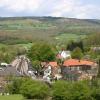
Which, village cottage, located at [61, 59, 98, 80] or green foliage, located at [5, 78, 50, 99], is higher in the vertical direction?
village cottage, located at [61, 59, 98, 80]

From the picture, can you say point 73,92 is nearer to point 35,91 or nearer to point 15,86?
Answer: point 35,91

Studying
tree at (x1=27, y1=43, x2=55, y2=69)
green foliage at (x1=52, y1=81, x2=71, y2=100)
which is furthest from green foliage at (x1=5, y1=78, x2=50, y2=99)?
tree at (x1=27, y1=43, x2=55, y2=69)

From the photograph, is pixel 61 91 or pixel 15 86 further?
pixel 15 86

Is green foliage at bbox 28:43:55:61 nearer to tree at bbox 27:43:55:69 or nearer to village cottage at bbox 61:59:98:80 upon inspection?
tree at bbox 27:43:55:69

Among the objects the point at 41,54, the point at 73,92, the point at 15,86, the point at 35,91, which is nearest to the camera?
the point at 73,92

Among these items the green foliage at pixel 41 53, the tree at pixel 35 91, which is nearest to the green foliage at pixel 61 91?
the tree at pixel 35 91

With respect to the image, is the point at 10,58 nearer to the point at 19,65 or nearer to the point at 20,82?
the point at 19,65

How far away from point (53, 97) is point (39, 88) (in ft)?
7.55

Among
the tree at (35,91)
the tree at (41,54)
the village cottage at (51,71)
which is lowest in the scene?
the tree at (35,91)

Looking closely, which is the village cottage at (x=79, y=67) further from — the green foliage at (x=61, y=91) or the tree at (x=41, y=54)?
the green foliage at (x=61, y=91)

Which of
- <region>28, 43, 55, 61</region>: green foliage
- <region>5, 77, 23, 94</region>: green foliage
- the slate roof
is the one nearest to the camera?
<region>5, 77, 23, 94</region>: green foliage

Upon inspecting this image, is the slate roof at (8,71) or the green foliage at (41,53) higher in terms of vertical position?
the green foliage at (41,53)

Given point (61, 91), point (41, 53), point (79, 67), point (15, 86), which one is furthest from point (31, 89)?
point (41, 53)

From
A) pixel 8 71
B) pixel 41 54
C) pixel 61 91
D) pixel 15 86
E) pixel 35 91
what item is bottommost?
pixel 35 91
